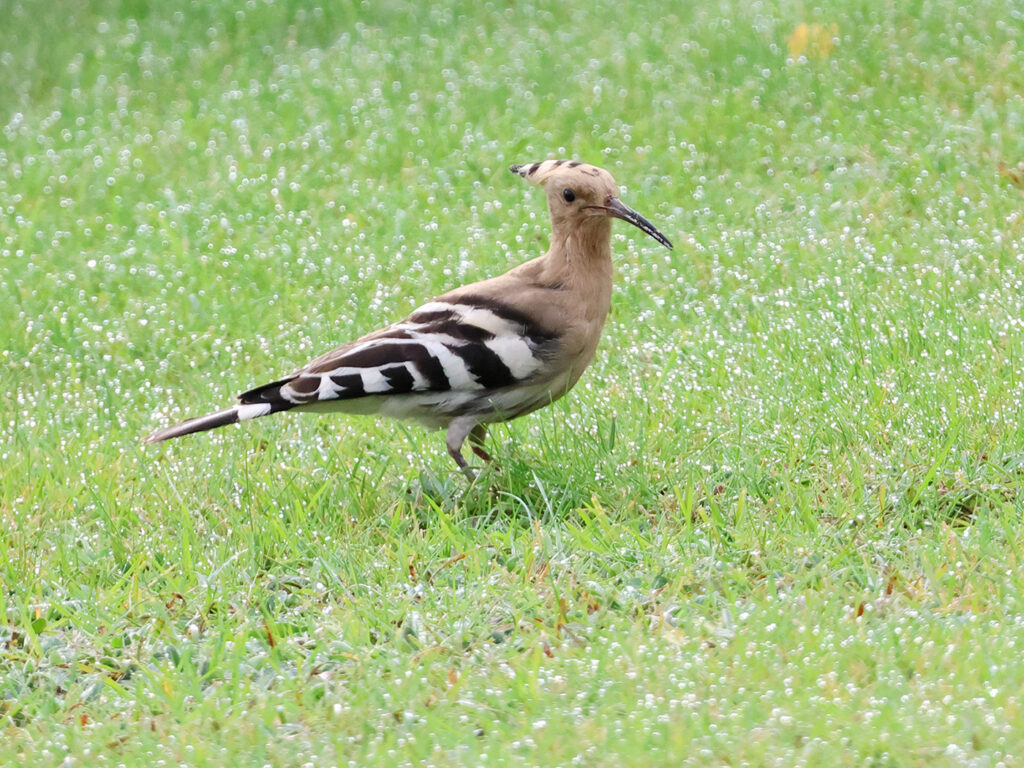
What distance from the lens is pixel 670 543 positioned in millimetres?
4828

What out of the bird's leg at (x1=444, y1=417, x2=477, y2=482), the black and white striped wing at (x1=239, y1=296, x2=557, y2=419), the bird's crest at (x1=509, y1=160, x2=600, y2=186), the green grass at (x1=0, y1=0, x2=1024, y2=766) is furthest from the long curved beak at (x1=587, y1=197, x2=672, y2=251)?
the bird's leg at (x1=444, y1=417, x2=477, y2=482)

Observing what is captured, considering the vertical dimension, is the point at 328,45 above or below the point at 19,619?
above

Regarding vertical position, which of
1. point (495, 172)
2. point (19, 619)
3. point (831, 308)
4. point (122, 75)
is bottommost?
point (19, 619)

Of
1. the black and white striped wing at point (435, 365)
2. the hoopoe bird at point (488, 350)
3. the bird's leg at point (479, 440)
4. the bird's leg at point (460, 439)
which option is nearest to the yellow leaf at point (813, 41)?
the hoopoe bird at point (488, 350)

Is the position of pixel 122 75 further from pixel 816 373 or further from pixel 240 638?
pixel 240 638

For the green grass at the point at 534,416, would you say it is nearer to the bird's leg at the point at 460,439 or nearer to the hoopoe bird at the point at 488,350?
the bird's leg at the point at 460,439

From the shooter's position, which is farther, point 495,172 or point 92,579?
point 495,172

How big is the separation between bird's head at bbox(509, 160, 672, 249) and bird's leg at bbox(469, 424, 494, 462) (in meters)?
0.89

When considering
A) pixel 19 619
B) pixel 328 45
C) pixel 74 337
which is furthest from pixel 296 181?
pixel 19 619

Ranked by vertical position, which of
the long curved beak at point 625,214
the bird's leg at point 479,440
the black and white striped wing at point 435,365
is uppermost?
the long curved beak at point 625,214

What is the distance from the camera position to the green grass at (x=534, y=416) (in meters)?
3.92

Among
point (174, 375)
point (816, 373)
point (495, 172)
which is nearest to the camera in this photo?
point (816, 373)

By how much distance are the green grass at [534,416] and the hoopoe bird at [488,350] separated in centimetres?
26

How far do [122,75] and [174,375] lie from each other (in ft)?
16.9
